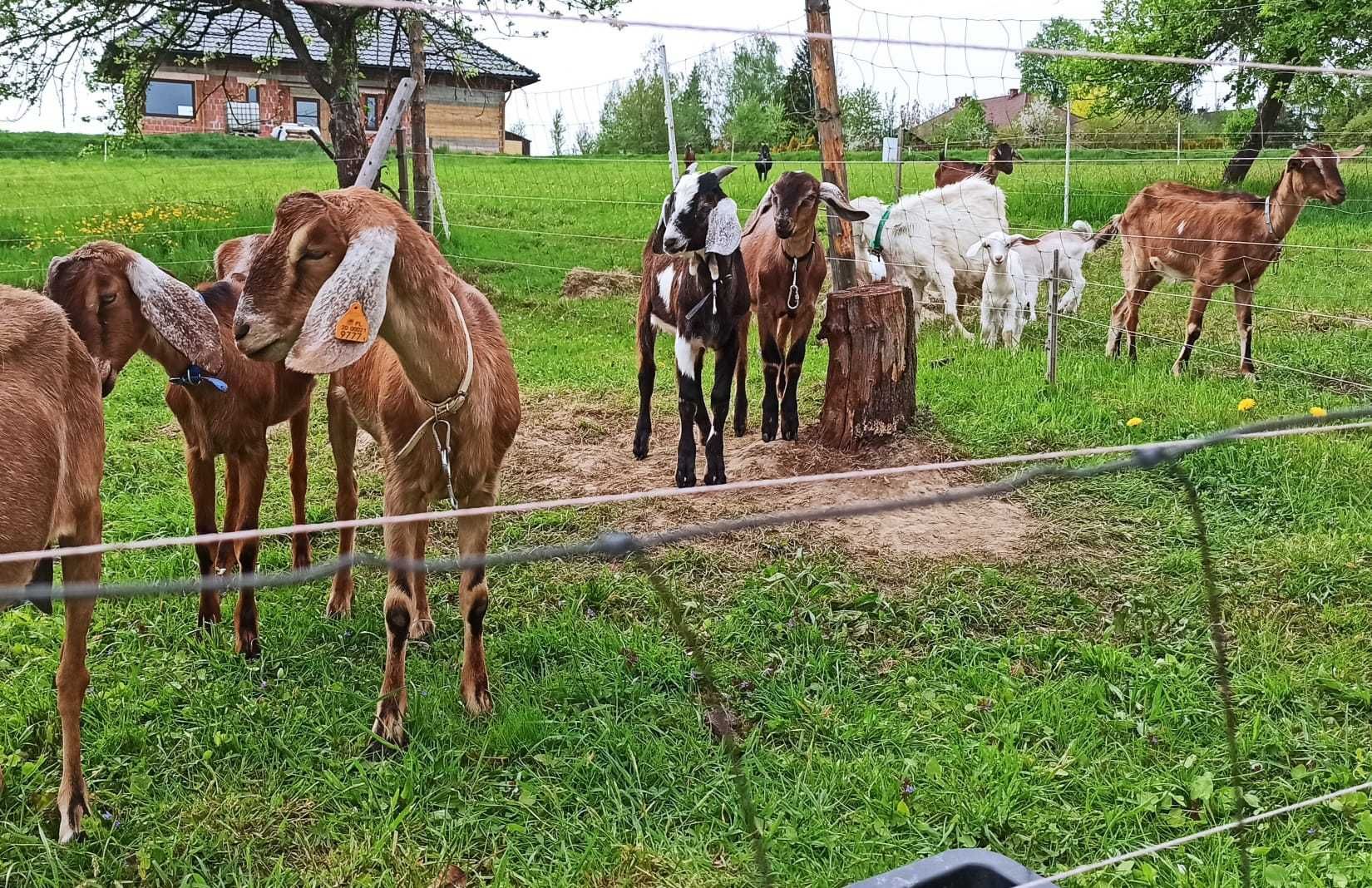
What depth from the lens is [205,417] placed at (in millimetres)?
3943

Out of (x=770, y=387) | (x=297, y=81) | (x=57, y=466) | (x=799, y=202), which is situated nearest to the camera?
(x=57, y=466)

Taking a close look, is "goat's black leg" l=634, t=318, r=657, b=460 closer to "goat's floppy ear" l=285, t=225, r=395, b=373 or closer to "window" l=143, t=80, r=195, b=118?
"goat's floppy ear" l=285, t=225, r=395, b=373

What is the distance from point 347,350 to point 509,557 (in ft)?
4.60

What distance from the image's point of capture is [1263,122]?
18.4 meters

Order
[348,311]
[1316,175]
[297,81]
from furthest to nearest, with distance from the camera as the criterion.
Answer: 1. [297,81]
2. [1316,175]
3. [348,311]

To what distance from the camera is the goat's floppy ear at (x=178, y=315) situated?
3.67 metres

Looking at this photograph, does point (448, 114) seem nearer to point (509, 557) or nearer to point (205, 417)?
point (205, 417)

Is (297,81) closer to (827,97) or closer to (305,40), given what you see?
(305,40)

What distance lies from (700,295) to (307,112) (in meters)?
23.9

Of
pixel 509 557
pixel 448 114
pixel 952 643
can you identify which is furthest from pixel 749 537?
pixel 448 114

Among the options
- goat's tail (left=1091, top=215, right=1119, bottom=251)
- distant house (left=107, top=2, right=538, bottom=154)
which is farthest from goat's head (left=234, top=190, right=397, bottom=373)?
goat's tail (left=1091, top=215, right=1119, bottom=251)

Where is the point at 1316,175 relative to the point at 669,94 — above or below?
below

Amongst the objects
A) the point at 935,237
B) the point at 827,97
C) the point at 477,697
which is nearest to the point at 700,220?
the point at 827,97

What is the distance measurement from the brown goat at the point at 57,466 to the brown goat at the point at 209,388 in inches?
18.8
